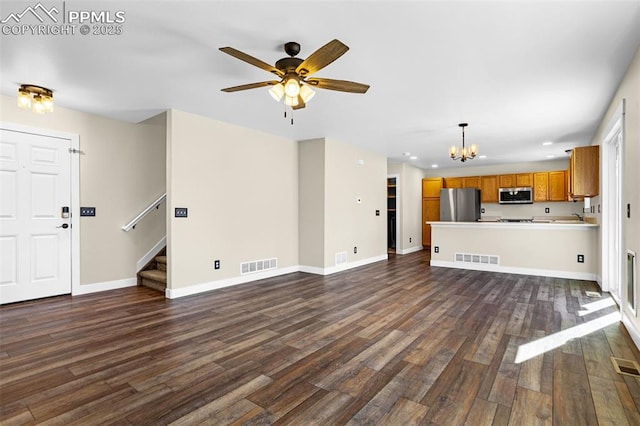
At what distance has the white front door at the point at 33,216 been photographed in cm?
375

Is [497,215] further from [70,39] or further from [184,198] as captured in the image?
[70,39]

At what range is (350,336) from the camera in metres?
2.83

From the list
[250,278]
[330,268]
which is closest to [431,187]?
[330,268]

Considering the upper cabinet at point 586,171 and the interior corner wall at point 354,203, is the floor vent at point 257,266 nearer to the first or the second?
the interior corner wall at point 354,203

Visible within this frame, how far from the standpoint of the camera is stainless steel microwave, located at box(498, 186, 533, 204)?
8170 mm

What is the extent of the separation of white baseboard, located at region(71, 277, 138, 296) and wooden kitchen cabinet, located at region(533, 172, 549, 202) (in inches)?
356

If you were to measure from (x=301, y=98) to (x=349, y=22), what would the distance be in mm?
719

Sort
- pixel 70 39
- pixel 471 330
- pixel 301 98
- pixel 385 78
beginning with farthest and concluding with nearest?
pixel 385 78 < pixel 471 330 < pixel 301 98 < pixel 70 39

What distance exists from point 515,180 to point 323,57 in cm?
798

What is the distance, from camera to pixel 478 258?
6.15m

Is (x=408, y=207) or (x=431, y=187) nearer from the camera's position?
(x=408, y=207)

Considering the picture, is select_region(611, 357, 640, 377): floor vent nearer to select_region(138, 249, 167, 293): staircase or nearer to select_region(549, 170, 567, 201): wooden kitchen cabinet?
select_region(138, 249, 167, 293): staircase

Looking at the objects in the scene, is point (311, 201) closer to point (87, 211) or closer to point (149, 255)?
point (149, 255)

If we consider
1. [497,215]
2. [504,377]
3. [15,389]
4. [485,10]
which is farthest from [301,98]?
[497,215]
